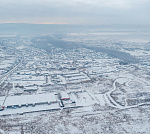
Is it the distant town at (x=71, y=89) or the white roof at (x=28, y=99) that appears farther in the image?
the white roof at (x=28, y=99)

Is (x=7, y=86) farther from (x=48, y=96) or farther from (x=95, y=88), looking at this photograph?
(x=95, y=88)

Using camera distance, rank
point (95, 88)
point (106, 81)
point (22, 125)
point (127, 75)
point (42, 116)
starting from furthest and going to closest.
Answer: point (127, 75) < point (106, 81) < point (95, 88) < point (42, 116) < point (22, 125)

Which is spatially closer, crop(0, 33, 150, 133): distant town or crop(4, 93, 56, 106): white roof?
crop(0, 33, 150, 133): distant town

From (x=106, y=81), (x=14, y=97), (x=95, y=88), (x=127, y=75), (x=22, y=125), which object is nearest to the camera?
(x=22, y=125)

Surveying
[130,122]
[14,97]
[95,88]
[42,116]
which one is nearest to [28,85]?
[14,97]

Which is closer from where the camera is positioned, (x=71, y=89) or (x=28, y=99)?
(x=28, y=99)

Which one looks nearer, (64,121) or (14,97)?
(64,121)

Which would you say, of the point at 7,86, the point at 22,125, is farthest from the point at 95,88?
the point at 7,86
